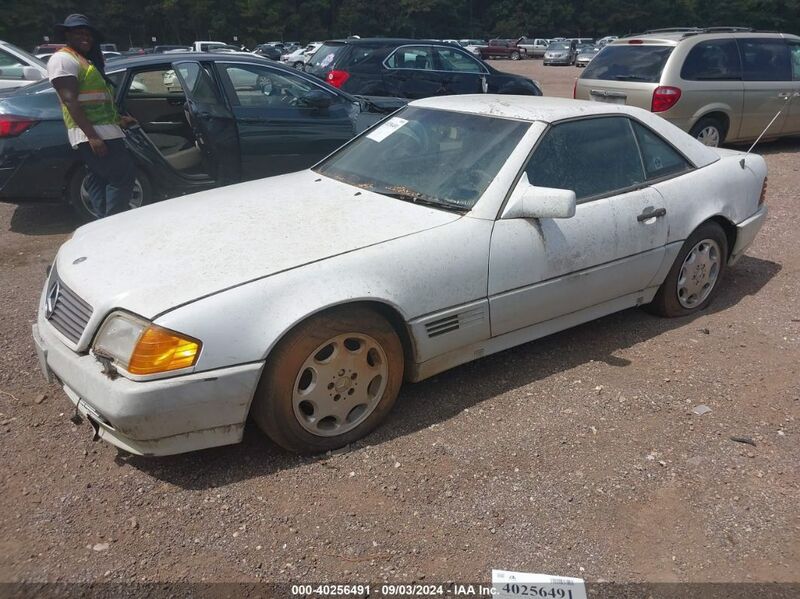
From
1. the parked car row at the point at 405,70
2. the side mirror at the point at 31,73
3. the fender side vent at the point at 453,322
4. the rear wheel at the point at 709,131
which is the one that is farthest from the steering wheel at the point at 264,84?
the rear wheel at the point at 709,131

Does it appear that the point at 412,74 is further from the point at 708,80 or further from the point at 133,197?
the point at 133,197

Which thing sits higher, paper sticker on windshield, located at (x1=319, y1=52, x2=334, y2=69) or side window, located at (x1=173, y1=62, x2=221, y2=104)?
side window, located at (x1=173, y1=62, x2=221, y2=104)

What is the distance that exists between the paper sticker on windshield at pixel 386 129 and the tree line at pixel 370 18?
48945 millimetres

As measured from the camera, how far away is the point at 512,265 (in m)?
3.23

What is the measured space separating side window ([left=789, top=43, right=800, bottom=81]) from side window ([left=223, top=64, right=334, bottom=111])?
7.20m

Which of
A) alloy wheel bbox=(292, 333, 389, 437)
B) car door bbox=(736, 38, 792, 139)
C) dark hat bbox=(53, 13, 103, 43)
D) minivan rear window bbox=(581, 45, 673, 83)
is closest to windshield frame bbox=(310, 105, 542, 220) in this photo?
alloy wheel bbox=(292, 333, 389, 437)

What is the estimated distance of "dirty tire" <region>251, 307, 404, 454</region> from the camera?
2.67 meters

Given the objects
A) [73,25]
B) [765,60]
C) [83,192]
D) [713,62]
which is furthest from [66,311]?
[765,60]

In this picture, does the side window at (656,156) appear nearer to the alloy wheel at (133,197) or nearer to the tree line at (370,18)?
the alloy wheel at (133,197)

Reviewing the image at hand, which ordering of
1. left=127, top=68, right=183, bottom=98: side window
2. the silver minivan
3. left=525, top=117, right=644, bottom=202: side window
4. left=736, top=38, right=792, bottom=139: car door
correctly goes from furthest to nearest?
left=736, top=38, right=792, bottom=139: car door → the silver minivan → left=127, top=68, right=183, bottom=98: side window → left=525, top=117, right=644, bottom=202: side window

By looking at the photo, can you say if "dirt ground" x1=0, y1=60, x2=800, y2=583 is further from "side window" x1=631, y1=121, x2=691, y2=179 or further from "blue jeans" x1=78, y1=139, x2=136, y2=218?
"blue jeans" x1=78, y1=139, x2=136, y2=218

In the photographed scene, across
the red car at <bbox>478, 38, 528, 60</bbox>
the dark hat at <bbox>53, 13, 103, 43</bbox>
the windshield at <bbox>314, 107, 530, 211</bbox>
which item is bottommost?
the red car at <bbox>478, 38, 528, 60</bbox>

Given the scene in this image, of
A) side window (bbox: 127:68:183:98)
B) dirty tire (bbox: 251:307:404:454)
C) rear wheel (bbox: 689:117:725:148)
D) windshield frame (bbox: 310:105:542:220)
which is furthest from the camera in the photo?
rear wheel (bbox: 689:117:725:148)

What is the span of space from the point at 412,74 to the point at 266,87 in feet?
13.2
